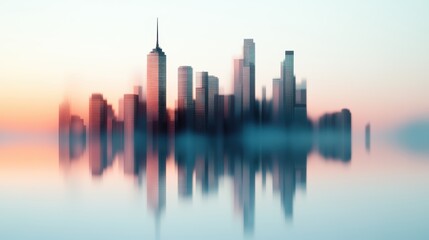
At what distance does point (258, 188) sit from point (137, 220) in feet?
26.6

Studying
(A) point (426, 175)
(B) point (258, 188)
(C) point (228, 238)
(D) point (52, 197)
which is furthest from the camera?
(A) point (426, 175)

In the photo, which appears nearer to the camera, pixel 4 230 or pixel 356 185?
pixel 4 230

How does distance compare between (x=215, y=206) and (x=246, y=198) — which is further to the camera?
(x=246, y=198)

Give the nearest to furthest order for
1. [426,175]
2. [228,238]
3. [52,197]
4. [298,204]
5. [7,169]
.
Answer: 1. [228,238]
2. [298,204]
3. [52,197]
4. [426,175]
5. [7,169]

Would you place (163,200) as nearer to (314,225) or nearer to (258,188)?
(258,188)

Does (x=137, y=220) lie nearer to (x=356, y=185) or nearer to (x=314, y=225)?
(x=314, y=225)

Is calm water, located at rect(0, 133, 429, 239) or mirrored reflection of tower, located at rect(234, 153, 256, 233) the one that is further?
mirrored reflection of tower, located at rect(234, 153, 256, 233)

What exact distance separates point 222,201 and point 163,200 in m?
2.18

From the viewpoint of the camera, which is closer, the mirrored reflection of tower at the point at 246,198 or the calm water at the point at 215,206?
the calm water at the point at 215,206

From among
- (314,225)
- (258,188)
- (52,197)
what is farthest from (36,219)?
(258,188)

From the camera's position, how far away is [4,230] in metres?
Result: 14.9

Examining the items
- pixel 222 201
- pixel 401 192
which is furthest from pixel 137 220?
pixel 401 192

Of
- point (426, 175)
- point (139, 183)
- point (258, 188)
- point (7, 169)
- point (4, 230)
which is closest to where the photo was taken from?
point (4, 230)

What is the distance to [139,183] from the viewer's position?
2573cm
